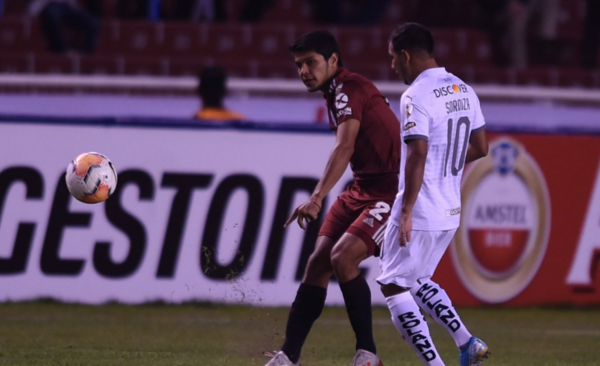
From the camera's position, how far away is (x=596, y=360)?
657 cm

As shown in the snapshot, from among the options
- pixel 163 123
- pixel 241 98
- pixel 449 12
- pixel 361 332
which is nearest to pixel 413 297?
pixel 361 332

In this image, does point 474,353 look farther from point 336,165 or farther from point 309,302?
point 336,165

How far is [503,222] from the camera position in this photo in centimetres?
926

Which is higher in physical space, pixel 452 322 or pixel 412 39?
pixel 412 39

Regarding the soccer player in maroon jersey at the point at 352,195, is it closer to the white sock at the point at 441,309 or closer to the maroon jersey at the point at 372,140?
the maroon jersey at the point at 372,140

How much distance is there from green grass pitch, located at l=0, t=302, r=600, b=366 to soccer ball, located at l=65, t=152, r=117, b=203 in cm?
103

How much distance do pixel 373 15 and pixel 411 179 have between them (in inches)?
360

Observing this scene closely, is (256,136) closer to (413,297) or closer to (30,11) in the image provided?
(413,297)

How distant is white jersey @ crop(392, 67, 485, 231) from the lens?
4.94 meters

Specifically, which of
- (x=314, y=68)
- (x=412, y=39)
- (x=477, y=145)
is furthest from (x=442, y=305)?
(x=314, y=68)

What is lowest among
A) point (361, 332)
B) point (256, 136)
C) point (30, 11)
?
point (361, 332)

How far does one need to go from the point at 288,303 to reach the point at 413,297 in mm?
3594

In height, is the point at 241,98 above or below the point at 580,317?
above

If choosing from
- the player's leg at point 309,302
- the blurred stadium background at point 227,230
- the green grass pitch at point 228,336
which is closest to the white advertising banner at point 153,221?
the blurred stadium background at point 227,230
